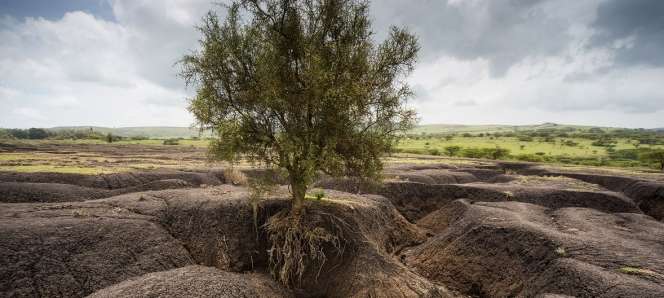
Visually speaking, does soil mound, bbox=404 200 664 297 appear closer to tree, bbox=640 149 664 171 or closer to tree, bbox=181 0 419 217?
tree, bbox=181 0 419 217

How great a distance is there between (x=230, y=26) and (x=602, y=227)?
82.4 feet

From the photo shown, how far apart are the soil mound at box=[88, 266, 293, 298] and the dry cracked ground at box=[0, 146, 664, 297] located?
0.06 m

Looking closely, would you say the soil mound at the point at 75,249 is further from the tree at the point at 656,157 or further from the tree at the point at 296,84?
the tree at the point at 656,157

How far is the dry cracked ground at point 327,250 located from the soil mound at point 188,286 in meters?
0.06

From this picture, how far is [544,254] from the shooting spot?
A: 17203mm

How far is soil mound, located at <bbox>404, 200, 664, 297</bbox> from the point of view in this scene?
14.1 metres

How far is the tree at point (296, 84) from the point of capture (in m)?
17.3

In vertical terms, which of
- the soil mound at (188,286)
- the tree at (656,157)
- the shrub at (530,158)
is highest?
the soil mound at (188,286)

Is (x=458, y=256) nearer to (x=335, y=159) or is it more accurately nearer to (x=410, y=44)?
(x=335, y=159)

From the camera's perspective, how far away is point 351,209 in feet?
71.3

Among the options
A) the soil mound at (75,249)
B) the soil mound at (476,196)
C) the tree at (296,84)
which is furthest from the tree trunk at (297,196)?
the soil mound at (476,196)

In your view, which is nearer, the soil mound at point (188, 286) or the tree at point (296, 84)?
the soil mound at point (188, 286)

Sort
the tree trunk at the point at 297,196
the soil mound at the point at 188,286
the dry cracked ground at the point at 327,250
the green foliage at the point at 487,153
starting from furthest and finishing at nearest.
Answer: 1. the green foliage at the point at 487,153
2. the tree trunk at the point at 297,196
3. the dry cracked ground at the point at 327,250
4. the soil mound at the point at 188,286

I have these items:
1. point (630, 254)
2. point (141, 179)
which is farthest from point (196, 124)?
point (141, 179)
